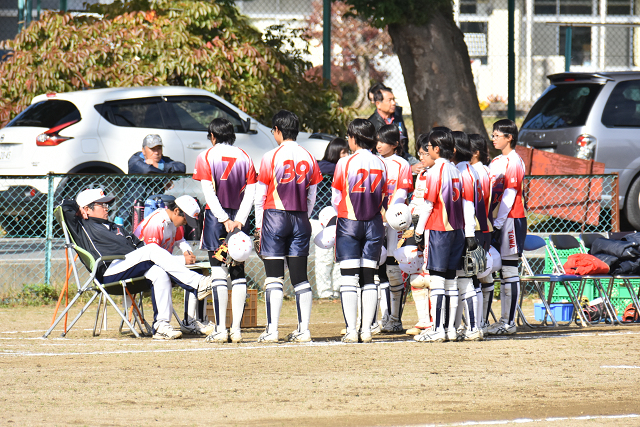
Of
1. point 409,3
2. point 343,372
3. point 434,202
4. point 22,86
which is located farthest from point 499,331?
point 22,86

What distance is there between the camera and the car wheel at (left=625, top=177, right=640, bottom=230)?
1263cm

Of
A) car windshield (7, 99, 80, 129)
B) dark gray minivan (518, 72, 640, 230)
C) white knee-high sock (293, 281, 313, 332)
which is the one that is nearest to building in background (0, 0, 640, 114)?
dark gray minivan (518, 72, 640, 230)

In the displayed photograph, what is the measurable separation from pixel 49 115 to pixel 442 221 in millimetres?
6589

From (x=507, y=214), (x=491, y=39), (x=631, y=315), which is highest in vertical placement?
(x=491, y=39)

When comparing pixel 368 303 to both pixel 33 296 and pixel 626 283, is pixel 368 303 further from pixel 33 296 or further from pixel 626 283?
pixel 33 296

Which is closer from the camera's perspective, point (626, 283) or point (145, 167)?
point (626, 283)

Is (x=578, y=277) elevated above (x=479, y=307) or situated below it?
above

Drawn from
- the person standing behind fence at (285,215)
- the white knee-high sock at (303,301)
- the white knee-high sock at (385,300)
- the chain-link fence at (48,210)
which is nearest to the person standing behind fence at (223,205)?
the person standing behind fence at (285,215)

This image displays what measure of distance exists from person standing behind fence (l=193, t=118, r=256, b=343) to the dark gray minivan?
6.25 metres

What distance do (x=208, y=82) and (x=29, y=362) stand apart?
345 inches

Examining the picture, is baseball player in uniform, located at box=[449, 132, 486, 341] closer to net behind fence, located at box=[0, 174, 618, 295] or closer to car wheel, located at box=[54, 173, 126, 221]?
net behind fence, located at box=[0, 174, 618, 295]

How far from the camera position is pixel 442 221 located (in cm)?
780

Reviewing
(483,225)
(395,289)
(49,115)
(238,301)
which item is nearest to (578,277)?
(483,225)

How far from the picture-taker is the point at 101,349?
24.4 ft
